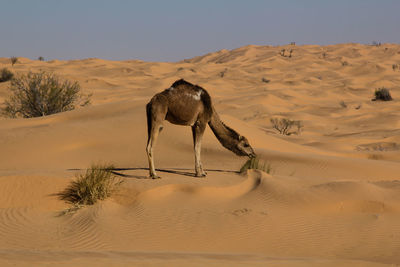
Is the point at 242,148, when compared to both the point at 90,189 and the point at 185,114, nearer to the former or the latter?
the point at 185,114

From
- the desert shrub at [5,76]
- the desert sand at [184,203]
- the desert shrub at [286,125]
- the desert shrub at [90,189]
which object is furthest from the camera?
the desert shrub at [5,76]

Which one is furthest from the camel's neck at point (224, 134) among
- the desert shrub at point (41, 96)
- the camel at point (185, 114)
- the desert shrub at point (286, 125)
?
the desert shrub at point (286, 125)

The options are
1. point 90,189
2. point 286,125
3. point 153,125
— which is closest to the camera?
point 90,189

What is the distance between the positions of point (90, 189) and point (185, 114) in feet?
7.19

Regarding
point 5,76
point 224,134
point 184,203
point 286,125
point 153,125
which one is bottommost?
point 184,203

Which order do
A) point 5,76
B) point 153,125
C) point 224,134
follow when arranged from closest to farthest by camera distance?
point 153,125, point 224,134, point 5,76

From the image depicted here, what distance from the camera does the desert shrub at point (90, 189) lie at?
753 cm

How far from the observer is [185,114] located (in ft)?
28.0

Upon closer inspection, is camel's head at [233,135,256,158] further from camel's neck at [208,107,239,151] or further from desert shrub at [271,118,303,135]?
desert shrub at [271,118,303,135]

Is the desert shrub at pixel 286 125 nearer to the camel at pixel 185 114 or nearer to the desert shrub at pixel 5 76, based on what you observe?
the camel at pixel 185 114

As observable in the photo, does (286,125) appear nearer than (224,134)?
No

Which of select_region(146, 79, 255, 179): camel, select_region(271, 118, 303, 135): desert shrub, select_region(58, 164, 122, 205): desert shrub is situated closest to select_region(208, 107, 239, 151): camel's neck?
select_region(146, 79, 255, 179): camel

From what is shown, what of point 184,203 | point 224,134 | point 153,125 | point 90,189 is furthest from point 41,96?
point 184,203

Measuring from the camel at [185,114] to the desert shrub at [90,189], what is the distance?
988 millimetres
